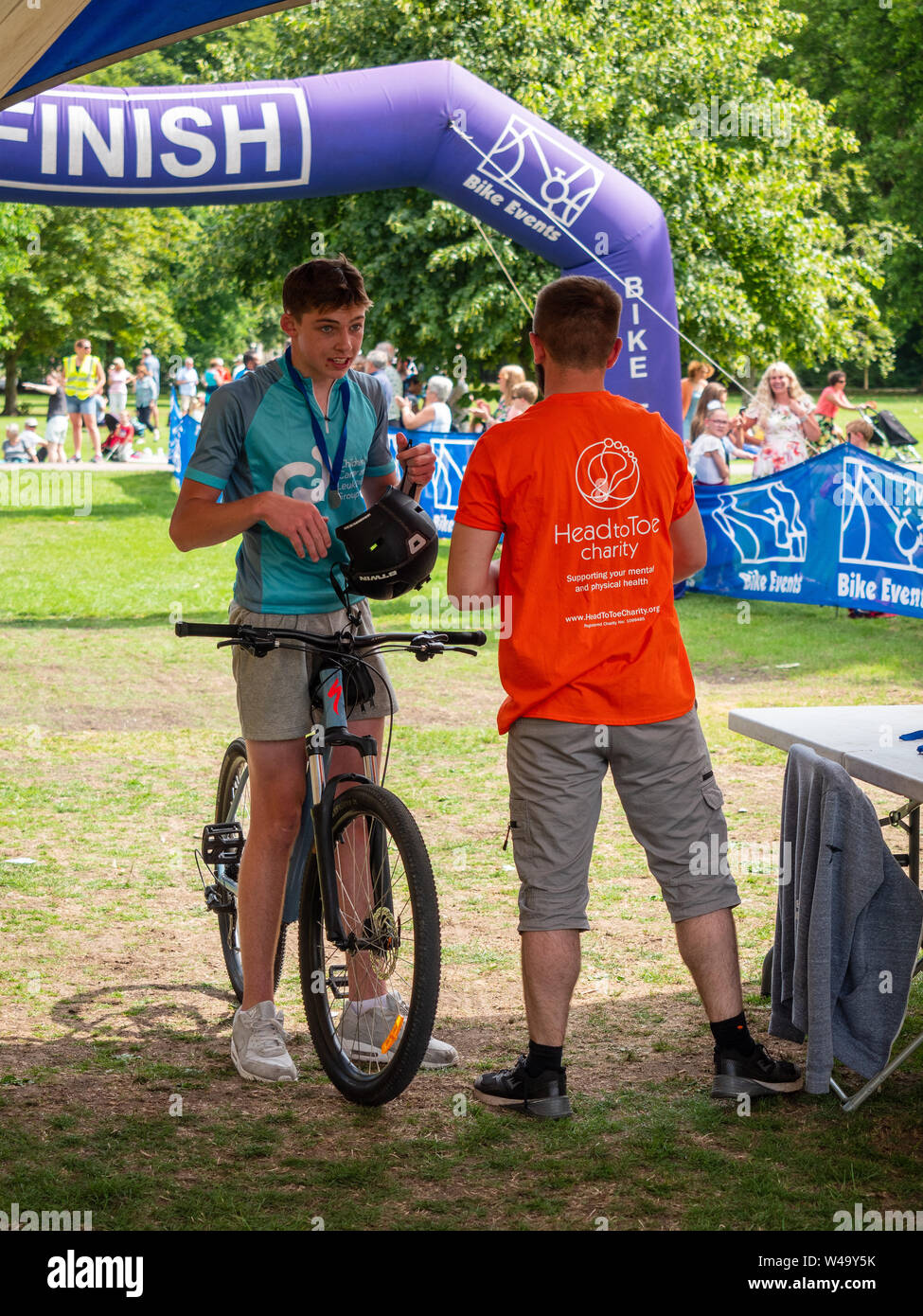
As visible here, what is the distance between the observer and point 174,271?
51219 millimetres

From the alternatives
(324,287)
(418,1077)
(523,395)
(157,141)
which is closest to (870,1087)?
(418,1077)

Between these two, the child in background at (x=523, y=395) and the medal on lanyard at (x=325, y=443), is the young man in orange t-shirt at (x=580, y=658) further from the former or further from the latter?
the child in background at (x=523, y=395)

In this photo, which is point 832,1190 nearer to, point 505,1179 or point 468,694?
point 505,1179

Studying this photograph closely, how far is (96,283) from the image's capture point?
4169 cm

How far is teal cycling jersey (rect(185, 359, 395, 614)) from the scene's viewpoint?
4.13m

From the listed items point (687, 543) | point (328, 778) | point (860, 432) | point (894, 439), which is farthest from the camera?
point (894, 439)

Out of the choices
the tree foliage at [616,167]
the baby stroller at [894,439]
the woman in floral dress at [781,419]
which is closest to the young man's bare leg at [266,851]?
the woman in floral dress at [781,419]

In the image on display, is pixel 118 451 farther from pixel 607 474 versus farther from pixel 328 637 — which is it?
pixel 607 474

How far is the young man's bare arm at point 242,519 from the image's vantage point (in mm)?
3928

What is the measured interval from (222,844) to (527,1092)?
130cm

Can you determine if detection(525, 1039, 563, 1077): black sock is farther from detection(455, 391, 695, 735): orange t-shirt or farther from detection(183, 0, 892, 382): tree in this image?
detection(183, 0, 892, 382): tree

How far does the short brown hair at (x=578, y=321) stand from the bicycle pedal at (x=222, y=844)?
1.79 metres

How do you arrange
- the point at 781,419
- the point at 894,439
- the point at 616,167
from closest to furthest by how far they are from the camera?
the point at 781,419 < the point at 894,439 < the point at 616,167
